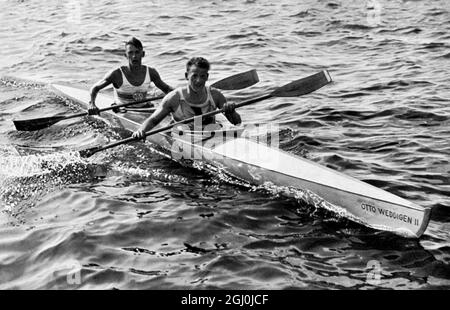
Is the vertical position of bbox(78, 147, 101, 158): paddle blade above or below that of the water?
above

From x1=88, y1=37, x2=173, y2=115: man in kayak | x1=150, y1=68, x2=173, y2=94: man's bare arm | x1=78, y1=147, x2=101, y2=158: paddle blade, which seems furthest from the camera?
x1=150, y1=68, x2=173, y2=94: man's bare arm

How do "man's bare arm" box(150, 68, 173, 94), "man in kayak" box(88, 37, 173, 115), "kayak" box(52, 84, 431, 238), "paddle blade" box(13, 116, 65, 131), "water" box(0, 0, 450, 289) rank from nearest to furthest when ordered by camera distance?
"water" box(0, 0, 450, 289) → "kayak" box(52, 84, 431, 238) → "paddle blade" box(13, 116, 65, 131) → "man in kayak" box(88, 37, 173, 115) → "man's bare arm" box(150, 68, 173, 94)

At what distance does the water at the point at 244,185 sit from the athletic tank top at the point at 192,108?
0.74 m

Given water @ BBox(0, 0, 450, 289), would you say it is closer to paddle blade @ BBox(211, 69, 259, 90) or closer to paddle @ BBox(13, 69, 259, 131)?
paddle @ BBox(13, 69, 259, 131)

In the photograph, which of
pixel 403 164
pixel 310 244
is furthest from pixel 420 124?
pixel 310 244

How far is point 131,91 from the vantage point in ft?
31.6

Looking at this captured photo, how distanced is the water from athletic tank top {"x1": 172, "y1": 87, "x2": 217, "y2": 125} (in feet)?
2.43

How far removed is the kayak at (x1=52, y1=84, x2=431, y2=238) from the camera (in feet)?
18.9

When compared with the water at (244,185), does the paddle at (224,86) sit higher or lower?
higher

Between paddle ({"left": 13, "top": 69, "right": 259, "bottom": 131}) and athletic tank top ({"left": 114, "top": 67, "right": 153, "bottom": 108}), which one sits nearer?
paddle ({"left": 13, "top": 69, "right": 259, "bottom": 131})

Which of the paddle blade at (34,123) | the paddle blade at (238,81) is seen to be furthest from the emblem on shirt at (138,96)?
the paddle blade at (238,81)

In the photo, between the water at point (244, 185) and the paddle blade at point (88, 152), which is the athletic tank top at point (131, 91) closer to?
the water at point (244, 185)

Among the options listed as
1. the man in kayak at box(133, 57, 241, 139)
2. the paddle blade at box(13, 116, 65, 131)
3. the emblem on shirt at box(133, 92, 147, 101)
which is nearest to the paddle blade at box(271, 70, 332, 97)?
the man in kayak at box(133, 57, 241, 139)

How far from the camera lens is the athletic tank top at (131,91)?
31.4 feet
